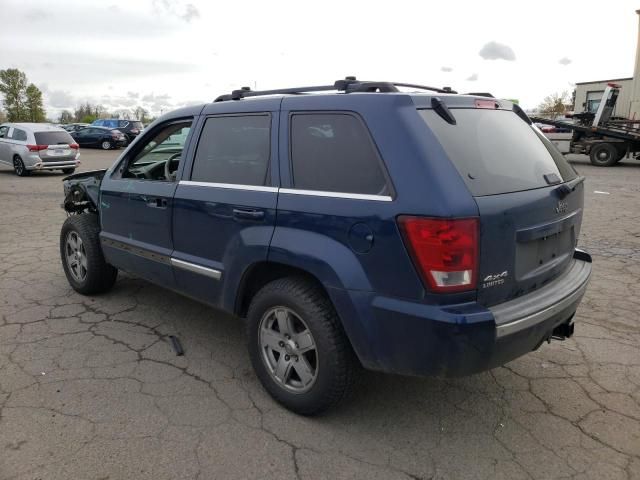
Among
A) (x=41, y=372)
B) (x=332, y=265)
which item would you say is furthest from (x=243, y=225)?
(x=41, y=372)

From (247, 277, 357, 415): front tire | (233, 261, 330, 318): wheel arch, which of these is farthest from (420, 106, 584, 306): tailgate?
(233, 261, 330, 318): wheel arch

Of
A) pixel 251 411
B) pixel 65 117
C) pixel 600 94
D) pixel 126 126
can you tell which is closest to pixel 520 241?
pixel 251 411

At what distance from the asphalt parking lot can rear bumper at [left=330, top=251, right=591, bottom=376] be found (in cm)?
50

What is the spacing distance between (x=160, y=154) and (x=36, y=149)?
12981 millimetres

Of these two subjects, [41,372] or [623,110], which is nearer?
[41,372]

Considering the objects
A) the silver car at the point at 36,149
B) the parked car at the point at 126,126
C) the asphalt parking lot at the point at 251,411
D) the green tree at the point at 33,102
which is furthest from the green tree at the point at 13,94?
the asphalt parking lot at the point at 251,411

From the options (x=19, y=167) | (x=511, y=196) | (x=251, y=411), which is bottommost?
(x=251, y=411)

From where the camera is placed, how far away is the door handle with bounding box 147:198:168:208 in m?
3.60

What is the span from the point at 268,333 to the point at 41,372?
156cm

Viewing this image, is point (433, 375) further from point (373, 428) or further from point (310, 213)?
point (310, 213)

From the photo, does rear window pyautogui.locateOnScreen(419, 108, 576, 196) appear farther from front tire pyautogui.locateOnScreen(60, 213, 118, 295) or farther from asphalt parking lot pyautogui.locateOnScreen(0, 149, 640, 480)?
front tire pyautogui.locateOnScreen(60, 213, 118, 295)

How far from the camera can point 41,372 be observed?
132 inches

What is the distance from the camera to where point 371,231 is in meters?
2.41

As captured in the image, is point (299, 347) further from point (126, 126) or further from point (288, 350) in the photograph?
point (126, 126)
